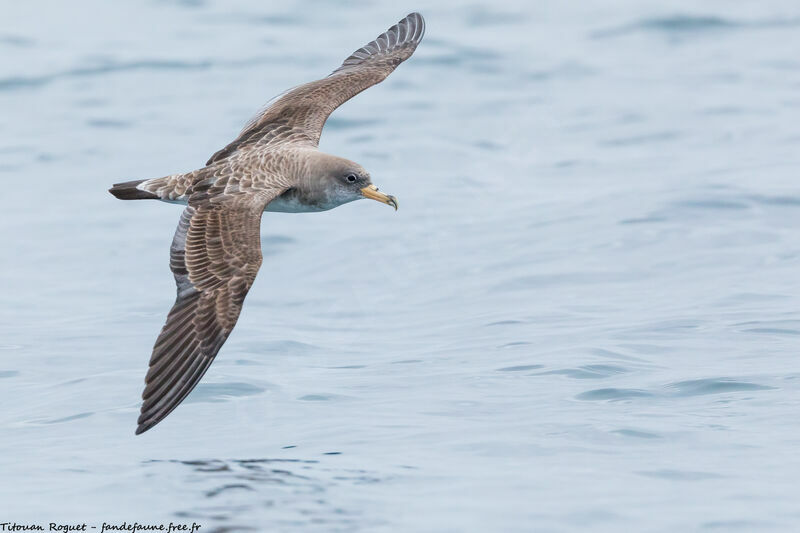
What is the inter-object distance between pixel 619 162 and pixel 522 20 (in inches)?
218

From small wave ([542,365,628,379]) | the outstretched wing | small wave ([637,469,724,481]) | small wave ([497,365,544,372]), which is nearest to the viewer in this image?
small wave ([637,469,724,481])

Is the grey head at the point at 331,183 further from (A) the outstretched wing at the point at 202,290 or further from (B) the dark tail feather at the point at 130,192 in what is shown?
(B) the dark tail feather at the point at 130,192

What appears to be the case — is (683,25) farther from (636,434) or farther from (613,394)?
(636,434)

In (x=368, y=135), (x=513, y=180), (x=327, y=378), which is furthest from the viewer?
(x=368, y=135)

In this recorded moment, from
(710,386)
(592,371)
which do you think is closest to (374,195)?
(592,371)

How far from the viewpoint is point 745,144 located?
51.9 ft

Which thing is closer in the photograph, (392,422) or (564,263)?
(392,422)

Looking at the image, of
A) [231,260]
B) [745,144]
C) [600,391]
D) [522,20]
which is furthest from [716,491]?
[522,20]

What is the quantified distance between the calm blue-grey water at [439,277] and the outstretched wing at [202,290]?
1.69 feet

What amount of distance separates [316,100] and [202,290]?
2.76 meters

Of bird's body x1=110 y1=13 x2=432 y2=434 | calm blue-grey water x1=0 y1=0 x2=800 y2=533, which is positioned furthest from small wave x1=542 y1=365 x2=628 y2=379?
bird's body x1=110 y1=13 x2=432 y2=434

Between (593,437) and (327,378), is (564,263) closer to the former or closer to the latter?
(327,378)

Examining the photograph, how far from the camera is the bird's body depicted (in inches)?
328

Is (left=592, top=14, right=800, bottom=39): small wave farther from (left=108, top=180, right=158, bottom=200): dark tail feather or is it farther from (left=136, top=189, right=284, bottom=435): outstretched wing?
(left=136, top=189, right=284, bottom=435): outstretched wing
